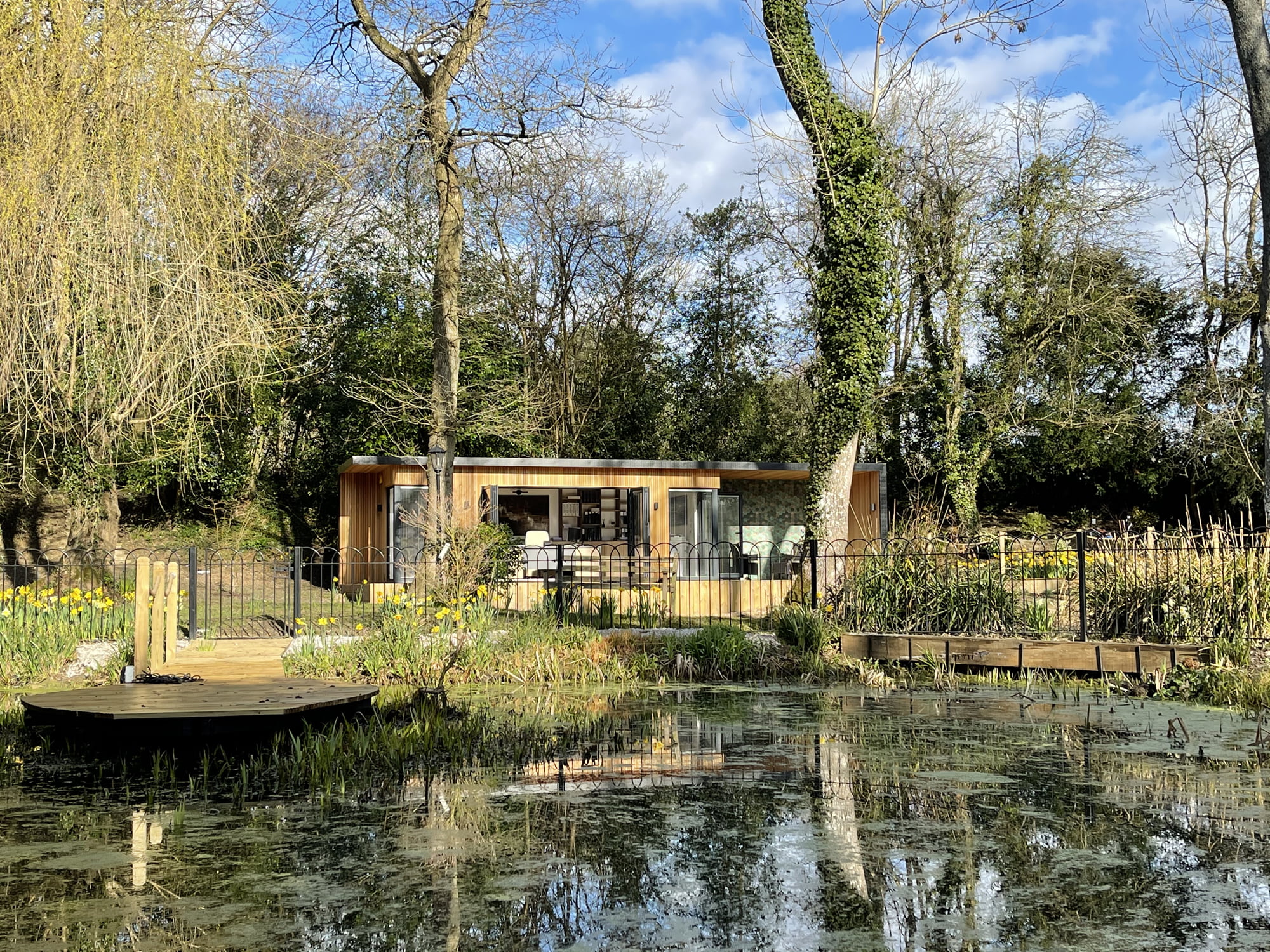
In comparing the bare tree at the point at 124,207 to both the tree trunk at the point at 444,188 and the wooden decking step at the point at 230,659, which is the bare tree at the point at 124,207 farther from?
the tree trunk at the point at 444,188

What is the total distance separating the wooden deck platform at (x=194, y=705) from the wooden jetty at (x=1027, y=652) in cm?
484

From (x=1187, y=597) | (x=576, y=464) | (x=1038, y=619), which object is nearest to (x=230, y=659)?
(x=1038, y=619)

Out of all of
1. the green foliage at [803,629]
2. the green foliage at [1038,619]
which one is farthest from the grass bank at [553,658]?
the green foliage at [1038,619]

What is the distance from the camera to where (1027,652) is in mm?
9984

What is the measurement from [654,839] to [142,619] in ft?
18.3

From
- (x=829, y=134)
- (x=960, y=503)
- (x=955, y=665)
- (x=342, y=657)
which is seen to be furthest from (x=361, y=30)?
(x=960, y=503)

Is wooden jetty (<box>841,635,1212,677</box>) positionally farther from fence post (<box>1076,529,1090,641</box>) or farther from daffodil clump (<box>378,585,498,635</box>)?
daffodil clump (<box>378,585,498,635</box>)

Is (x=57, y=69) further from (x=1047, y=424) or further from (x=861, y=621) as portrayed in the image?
(x=1047, y=424)

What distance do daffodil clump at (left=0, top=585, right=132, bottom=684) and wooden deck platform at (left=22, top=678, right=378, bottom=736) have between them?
5.40 feet

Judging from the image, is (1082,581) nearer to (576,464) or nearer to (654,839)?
(654,839)

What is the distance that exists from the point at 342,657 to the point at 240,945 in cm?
646

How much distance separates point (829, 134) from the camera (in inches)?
590

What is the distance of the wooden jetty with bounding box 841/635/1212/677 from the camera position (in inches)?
366

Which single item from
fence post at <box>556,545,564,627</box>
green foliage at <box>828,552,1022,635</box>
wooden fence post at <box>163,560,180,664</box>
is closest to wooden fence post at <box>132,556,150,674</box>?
wooden fence post at <box>163,560,180,664</box>
